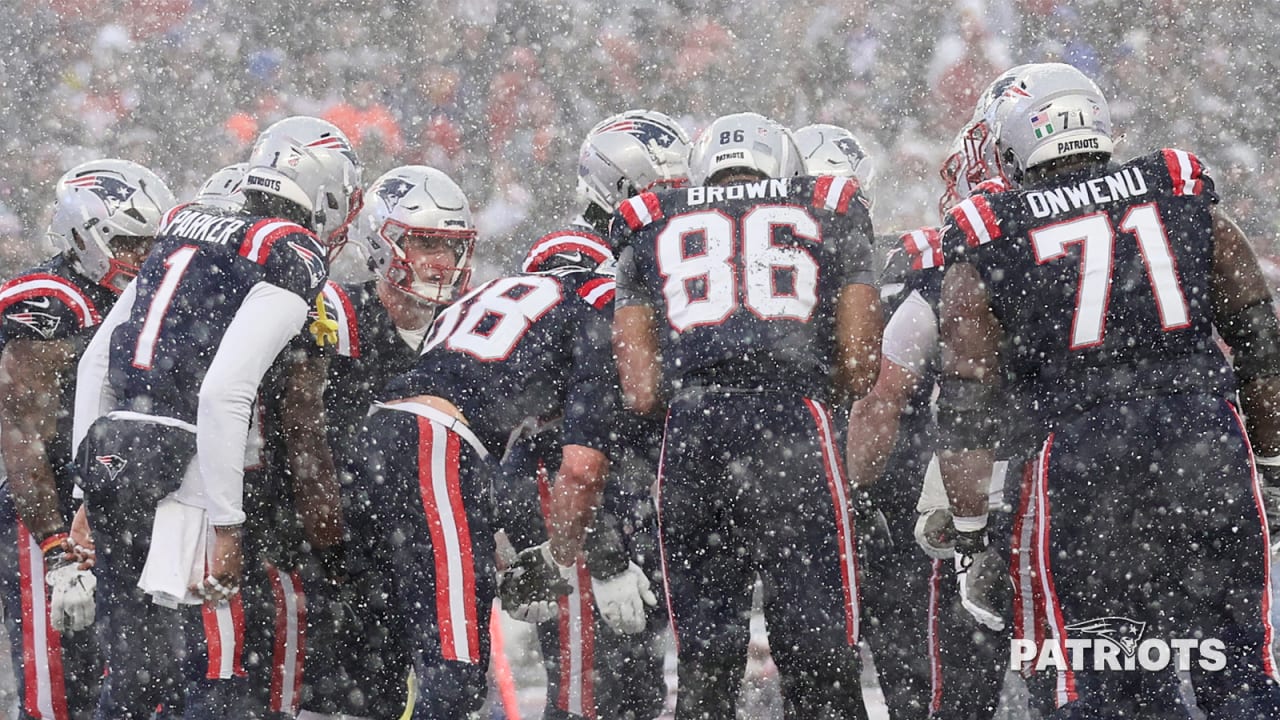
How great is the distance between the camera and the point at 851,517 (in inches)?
122

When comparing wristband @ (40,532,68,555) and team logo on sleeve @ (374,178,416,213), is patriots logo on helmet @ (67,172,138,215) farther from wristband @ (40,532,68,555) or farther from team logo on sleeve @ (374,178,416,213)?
wristband @ (40,532,68,555)

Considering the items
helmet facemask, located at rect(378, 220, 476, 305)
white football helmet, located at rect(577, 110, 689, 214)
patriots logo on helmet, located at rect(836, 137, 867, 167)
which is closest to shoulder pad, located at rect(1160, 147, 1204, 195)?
white football helmet, located at rect(577, 110, 689, 214)

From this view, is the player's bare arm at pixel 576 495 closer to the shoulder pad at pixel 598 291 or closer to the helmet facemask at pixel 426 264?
the shoulder pad at pixel 598 291

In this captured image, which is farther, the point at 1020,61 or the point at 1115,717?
the point at 1020,61

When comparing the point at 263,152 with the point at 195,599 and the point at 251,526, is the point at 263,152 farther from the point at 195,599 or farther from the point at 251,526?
the point at 195,599

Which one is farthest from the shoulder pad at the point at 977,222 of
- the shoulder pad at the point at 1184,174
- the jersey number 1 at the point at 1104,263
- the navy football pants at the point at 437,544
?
the navy football pants at the point at 437,544

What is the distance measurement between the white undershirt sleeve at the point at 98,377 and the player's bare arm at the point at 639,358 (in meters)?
1.22

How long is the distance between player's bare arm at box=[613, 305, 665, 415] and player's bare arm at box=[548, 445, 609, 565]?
0.58 ft

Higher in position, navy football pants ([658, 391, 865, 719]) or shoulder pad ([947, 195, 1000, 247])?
shoulder pad ([947, 195, 1000, 247])

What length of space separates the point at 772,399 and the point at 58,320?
2.05m

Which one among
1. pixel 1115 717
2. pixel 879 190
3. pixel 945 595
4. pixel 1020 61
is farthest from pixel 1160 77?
pixel 1115 717

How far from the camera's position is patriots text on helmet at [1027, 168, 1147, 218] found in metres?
2.98

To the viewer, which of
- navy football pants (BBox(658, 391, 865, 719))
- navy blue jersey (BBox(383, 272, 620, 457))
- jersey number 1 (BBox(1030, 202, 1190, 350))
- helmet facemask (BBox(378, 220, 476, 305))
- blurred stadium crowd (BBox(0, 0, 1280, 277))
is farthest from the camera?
blurred stadium crowd (BBox(0, 0, 1280, 277))

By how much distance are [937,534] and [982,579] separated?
32 cm
